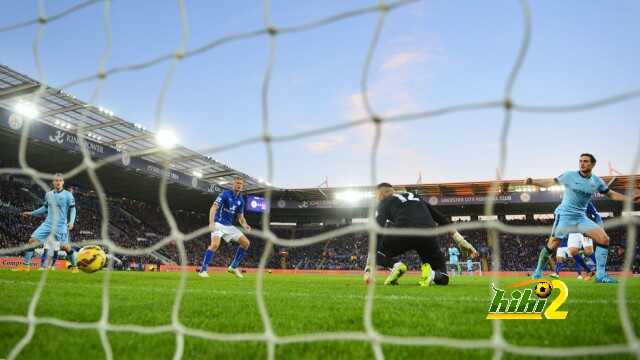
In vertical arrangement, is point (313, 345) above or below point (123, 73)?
below

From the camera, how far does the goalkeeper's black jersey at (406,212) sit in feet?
20.7

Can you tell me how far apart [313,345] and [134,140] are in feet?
73.0

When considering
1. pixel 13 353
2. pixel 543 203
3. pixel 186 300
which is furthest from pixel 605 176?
pixel 13 353

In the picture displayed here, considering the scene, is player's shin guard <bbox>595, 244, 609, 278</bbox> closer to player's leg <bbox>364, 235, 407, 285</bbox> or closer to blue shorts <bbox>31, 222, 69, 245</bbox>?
player's leg <bbox>364, 235, 407, 285</bbox>

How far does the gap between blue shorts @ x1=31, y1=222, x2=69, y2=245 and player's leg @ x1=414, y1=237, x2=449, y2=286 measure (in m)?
6.45

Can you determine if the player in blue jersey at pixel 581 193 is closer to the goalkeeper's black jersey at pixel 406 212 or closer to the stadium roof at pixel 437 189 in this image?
the goalkeeper's black jersey at pixel 406 212

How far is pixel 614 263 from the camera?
2692 cm

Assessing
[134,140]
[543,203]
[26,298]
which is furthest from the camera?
[543,203]

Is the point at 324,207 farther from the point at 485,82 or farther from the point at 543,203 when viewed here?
the point at 485,82

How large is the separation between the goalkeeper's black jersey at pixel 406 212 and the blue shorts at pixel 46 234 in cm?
598

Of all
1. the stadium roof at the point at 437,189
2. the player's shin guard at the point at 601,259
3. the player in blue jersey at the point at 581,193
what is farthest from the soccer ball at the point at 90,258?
the stadium roof at the point at 437,189

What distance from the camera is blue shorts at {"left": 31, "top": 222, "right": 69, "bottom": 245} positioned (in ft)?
27.7

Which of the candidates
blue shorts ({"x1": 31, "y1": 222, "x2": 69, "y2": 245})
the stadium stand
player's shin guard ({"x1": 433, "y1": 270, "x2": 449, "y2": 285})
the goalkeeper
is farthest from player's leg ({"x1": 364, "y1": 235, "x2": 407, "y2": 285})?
the stadium stand

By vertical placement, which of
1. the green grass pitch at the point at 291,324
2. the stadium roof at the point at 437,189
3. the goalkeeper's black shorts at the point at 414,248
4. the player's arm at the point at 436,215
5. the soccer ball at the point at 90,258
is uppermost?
the stadium roof at the point at 437,189
